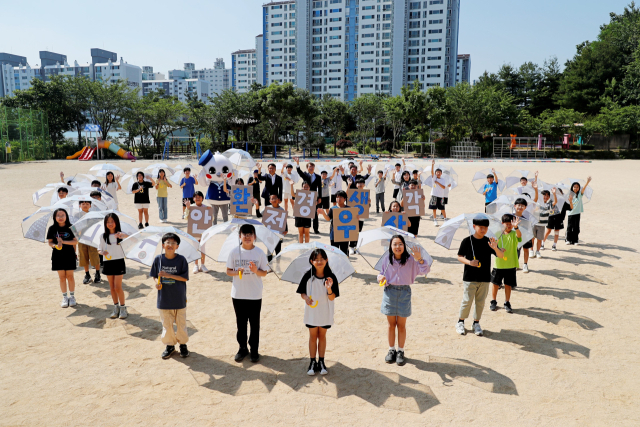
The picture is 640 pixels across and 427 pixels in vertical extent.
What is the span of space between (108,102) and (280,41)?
77.3m

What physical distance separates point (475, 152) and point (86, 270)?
47195mm

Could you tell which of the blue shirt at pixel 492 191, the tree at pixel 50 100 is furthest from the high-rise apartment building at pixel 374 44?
the blue shirt at pixel 492 191

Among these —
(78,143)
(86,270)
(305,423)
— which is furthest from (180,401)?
(78,143)

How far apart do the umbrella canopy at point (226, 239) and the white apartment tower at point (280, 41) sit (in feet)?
373

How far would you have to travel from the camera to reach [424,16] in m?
102

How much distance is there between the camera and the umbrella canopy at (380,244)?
597 centimetres

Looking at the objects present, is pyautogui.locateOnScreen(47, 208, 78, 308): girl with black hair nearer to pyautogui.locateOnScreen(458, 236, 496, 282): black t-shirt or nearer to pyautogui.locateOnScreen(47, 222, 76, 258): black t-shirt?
pyautogui.locateOnScreen(47, 222, 76, 258): black t-shirt

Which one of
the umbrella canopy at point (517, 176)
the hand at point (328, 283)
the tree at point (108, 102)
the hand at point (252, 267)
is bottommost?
the hand at point (328, 283)

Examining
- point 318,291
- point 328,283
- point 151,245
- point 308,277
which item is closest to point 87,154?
point 151,245

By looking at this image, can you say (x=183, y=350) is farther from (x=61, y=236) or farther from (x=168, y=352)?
(x=61, y=236)

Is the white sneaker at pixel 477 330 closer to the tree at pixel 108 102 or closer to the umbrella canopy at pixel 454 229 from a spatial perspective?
the umbrella canopy at pixel 454 229

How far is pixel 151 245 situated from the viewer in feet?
20.9

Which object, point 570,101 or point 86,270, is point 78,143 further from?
point 570,101

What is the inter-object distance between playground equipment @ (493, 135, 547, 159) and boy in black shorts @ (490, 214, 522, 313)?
45012mm
